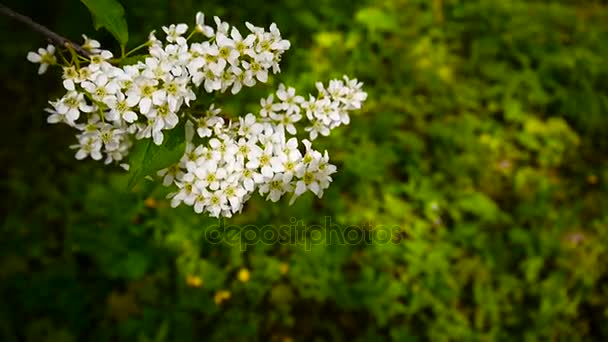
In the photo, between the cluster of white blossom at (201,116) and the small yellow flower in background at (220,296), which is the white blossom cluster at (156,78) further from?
the small yellow flower in background at (220,296)

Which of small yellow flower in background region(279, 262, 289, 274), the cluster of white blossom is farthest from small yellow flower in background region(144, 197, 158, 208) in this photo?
the cluster of white blossom

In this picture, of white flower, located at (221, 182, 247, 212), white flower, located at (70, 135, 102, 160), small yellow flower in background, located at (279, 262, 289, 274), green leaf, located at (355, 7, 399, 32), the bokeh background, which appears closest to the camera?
A: white flower, located at (221, 182, 247, 212)

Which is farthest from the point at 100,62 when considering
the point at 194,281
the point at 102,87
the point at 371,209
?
the point at 371,209

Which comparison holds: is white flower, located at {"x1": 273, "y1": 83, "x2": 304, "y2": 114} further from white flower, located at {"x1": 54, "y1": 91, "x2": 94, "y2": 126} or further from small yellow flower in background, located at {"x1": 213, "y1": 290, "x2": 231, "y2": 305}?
small yellow flower in background, located at {"x1": 213, "y1": 290, "x2": 231, "y2": 305}

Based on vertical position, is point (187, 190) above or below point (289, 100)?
below

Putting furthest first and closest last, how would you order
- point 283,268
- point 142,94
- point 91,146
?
point 283,268
point 91,146
point 142,94

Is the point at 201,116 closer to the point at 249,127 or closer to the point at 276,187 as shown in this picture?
the point at 249,127
